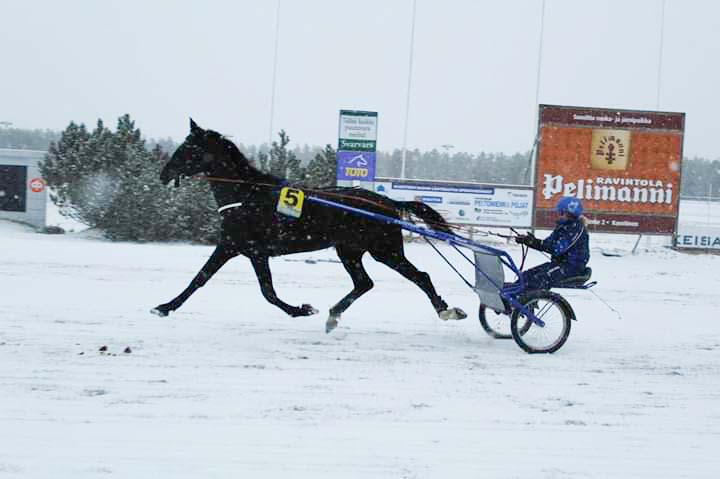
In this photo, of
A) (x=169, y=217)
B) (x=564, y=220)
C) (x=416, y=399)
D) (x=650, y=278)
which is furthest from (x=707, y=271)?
(x=416, y=399)

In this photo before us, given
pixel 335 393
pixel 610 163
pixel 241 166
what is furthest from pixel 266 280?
pixel 610 163

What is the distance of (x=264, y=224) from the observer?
711cm

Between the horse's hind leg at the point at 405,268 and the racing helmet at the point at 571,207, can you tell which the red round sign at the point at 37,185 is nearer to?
the horse's hind leg at the point at 405,268

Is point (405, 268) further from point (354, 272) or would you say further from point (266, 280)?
point (266, 280)

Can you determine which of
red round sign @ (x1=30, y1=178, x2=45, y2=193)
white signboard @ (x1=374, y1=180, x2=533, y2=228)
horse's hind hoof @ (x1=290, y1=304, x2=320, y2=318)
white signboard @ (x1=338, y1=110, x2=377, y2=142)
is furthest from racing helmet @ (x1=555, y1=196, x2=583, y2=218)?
red round sign @ (x1=30, y1=178, x2=45, y2=193)

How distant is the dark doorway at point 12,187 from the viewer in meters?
17.8

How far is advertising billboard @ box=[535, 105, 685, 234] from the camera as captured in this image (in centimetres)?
1739

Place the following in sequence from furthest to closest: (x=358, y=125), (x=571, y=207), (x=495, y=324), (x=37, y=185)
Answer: (x=37, y=185), (x=358, y=125), (x=495, y=324), (x=571, y=207)

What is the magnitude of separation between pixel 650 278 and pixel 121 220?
35.2ft

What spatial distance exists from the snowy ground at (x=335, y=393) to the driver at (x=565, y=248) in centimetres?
69

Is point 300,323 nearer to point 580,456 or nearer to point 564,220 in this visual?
point 564,220

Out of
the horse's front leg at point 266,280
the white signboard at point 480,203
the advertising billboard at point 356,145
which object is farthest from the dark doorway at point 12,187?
the horse's front leg at point 266,280

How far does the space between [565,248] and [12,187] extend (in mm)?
15089

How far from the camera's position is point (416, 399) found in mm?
5141
